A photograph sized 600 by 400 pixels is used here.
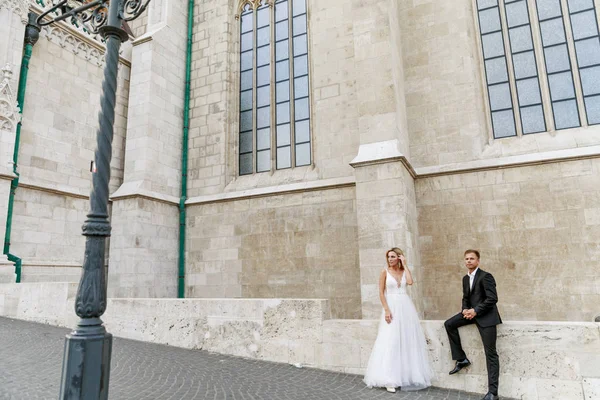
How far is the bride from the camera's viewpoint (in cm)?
481

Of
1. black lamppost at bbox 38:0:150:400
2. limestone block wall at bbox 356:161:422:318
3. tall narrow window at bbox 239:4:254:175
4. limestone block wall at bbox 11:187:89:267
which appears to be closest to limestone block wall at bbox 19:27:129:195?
limestone block wall at bbox 11:187:89:267

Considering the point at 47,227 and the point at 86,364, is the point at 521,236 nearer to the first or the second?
the point at 86,364

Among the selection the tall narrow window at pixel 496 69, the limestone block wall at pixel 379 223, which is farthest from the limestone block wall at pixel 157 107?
the tall narrow window at pixel 496 69

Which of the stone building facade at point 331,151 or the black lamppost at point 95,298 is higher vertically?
the stone building facade at point 331,151

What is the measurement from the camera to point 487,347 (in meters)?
4.55

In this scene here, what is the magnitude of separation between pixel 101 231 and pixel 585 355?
5.12 meters

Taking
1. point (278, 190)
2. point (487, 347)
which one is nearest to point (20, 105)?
point (278, 190)

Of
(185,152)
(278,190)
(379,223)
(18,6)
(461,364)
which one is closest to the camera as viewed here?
(461,364)

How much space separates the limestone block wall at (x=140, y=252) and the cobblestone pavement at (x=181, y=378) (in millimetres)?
3899

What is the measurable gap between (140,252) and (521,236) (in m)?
9.11

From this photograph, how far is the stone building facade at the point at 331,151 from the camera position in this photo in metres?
8.40

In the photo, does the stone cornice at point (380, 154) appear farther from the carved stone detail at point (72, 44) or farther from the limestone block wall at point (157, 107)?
the carved stone detail at point (72, 44)

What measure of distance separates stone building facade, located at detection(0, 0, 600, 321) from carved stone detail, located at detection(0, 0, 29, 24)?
43mm

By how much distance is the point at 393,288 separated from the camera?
523 centimetres
